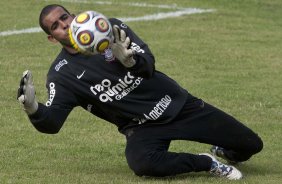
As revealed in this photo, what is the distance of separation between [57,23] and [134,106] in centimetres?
99

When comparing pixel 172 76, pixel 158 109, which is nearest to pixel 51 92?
pixel 158 109

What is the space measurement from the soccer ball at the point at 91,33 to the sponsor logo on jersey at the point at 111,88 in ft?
2.30

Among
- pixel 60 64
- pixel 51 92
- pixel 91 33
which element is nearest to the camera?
pixel 91 33

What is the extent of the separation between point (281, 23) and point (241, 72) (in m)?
5.41

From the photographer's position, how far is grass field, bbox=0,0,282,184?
859 centimetres

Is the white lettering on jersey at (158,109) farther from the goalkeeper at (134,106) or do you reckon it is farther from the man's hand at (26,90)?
the man's hand at (26,90)

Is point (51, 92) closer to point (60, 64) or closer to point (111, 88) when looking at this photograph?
point (60, 64)

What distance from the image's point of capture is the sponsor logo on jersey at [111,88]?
26.3ft

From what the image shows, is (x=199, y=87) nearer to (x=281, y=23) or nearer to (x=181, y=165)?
(x=181, y=165)

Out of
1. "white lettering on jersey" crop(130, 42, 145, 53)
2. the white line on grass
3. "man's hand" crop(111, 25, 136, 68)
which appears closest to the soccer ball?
"man's hand" crop(111, 25, 136, 68)

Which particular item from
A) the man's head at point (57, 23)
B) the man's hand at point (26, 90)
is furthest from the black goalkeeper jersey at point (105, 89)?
the man's hand at point (26, 90)

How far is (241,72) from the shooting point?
14.6 meters

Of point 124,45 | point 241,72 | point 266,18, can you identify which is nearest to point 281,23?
point 266,18

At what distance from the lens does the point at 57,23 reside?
7.80 m
